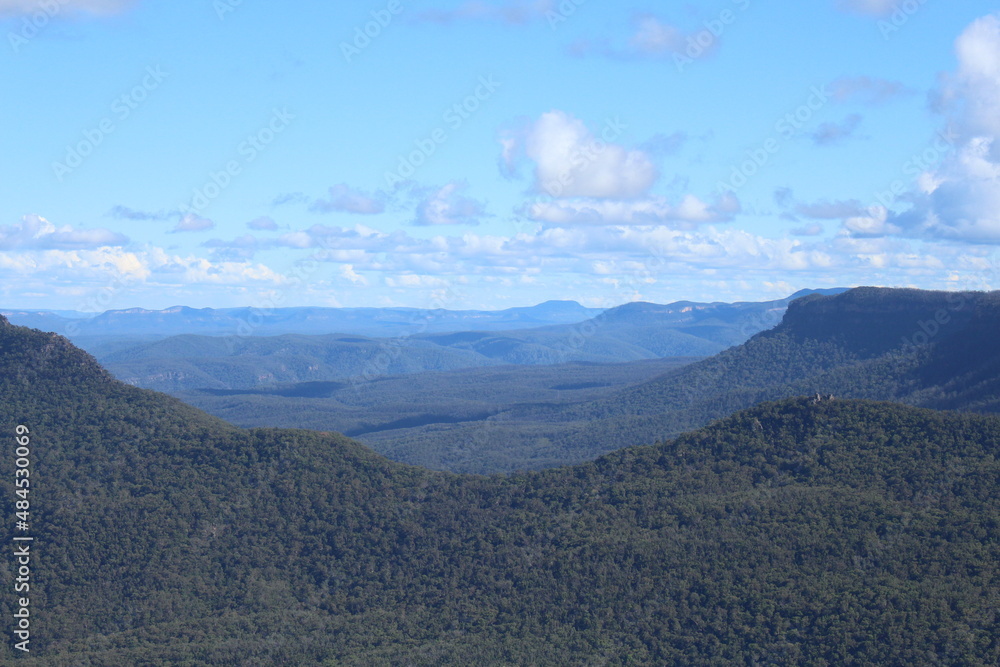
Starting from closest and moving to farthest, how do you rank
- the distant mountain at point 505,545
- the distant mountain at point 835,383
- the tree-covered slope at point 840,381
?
1. the distant mountain at point 505,545
2. the tree-covered slope at point 840,381
3. the distant mountain at point 835,383

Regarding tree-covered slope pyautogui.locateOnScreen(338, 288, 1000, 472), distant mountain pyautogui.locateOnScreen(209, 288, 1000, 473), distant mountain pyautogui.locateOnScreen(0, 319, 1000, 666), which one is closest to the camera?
distant mountain pyautogui.locateOnScreen(0, 319, 1000, 666)

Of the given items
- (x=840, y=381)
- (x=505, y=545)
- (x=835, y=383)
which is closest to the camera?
(x=505, y=545)

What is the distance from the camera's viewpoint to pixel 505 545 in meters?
76.5

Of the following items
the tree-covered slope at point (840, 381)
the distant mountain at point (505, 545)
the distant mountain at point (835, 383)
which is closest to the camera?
the distant mountain at point (505, 545)

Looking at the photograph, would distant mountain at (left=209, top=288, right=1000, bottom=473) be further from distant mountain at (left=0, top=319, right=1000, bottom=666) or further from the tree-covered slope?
distant mountain at (left=0, top=319, right=1000, bottom=666)

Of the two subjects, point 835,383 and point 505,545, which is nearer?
point 505,545

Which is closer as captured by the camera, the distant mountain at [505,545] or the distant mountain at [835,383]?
the distant mountain at [505,545]

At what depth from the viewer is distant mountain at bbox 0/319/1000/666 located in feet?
203

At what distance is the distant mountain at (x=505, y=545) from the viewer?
6200 cm

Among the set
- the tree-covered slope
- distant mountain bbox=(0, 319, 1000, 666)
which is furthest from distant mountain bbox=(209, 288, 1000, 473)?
distant mountain bbox=(0, 319, 1000, 666)

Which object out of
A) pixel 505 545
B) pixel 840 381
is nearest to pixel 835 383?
pixel 840 381

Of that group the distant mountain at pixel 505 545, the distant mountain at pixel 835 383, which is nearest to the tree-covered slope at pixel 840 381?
the distant mountain at pixel 835 383

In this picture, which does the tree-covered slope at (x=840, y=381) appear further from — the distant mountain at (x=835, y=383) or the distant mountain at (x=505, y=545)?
the distant mountain at (x=505, y=545)

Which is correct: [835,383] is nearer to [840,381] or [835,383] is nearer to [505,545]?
[840,381]
